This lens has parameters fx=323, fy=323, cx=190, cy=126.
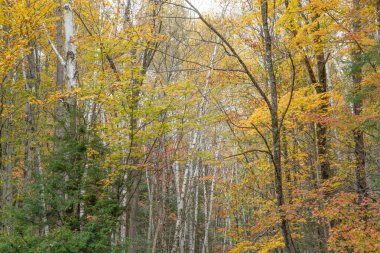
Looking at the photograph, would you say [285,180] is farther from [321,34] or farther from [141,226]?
[141,226]

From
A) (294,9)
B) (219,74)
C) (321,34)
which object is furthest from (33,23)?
(321,34)

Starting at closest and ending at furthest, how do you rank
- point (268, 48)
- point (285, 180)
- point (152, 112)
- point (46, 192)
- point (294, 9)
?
point (268, 48), point (46, 192), point (152, 112), point (294, 9), point (285, 180)

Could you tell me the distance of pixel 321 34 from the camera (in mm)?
7102

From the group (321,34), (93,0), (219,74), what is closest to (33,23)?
(93,0)

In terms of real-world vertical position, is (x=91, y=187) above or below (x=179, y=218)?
A: above

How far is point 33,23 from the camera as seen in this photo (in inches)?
310

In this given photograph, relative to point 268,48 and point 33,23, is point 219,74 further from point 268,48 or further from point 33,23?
point 268,48

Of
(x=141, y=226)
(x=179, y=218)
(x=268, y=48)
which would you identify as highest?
(x=268, y=48)

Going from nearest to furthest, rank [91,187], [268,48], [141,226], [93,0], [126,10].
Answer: [268,48] → [91,187] → [126,10] → [93,0] → [141,226]

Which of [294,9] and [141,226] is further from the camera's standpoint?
[141,226]

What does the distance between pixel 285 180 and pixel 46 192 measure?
24.4 feet

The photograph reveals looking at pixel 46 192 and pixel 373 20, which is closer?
pixel 46 192

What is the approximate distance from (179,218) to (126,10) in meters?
5.80

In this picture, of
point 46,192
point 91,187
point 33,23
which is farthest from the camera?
point 33,23
